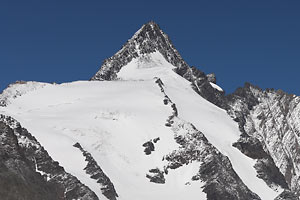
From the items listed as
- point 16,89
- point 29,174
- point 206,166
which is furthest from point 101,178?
point 16,89

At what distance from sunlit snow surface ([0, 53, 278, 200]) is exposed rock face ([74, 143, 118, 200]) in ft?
2.75

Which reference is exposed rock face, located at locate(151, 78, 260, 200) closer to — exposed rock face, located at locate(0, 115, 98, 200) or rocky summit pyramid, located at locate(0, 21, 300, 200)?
rocky summit pyramid, located at locate(0, 21, 300, 200)

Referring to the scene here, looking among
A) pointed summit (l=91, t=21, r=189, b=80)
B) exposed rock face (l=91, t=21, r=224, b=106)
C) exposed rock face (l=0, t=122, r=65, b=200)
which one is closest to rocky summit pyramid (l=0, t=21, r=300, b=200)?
exposed rock face (l=0, t=122, r=65, b=200)

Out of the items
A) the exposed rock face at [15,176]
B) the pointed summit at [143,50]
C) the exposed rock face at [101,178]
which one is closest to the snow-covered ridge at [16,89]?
the exposed rock face at [101,178]

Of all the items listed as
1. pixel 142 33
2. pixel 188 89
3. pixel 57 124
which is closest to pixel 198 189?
pixel 57 124

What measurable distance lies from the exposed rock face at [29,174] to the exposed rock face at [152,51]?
261 feet

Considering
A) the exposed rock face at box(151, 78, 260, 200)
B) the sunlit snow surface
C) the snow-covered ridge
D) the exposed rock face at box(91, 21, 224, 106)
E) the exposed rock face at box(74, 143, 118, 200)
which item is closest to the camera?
the exposed rock face at box(74, 143, 118, 200)

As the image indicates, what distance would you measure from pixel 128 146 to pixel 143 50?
7335 centimetres

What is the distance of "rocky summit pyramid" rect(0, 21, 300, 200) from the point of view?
70438 mm

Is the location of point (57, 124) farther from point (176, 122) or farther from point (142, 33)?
point (142, 33)

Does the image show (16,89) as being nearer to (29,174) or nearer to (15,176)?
(29,174)

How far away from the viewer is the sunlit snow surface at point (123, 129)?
84.8 meters

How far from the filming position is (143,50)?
165m

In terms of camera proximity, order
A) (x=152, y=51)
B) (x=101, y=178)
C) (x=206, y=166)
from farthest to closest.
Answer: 1. (x=152, y=51)
2. (x=206, y=166)
3. (x=101, y=178)
